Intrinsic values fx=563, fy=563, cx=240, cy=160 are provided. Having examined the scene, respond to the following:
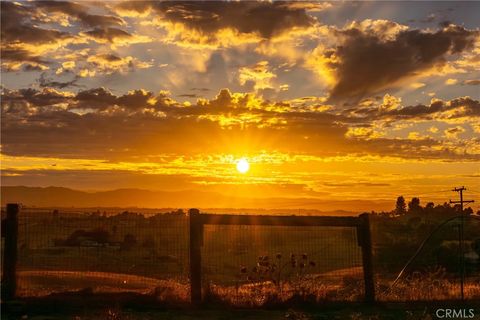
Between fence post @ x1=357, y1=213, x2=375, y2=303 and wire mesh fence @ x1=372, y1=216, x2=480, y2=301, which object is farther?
wire mesh fence @ x1=372, y1=216, x2=480, y2=301

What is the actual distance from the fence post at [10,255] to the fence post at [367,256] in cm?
862

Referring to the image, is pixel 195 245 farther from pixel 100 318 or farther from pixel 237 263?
pixel 237 263

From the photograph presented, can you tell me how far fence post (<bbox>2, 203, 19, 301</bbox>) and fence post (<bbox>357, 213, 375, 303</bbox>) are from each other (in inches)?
339

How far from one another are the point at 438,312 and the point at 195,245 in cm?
582

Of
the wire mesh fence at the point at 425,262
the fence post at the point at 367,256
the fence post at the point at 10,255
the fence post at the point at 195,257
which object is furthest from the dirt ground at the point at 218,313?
the wire mesh fence at the point at 425,262

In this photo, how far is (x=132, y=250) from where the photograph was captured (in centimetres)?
3403

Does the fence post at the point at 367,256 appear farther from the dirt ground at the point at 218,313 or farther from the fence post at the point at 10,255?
the fence post at the point at 10,255

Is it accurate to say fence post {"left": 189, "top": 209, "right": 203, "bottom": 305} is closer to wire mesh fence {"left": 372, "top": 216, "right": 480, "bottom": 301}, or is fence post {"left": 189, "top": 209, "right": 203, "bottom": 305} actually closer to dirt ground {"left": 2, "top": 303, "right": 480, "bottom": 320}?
dirt ground {"left": 2, "top": 303, "right": 480, "bottom": 320}

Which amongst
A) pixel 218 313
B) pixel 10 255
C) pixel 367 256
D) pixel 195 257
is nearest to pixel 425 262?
pixel 367 256

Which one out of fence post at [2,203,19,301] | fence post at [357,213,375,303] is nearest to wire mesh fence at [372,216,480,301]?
fence post at [357,213,375,303]

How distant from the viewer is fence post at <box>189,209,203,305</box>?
44.1ft

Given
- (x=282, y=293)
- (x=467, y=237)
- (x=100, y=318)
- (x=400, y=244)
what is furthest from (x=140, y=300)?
(x=467, y=237)

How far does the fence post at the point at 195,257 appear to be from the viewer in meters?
13.5

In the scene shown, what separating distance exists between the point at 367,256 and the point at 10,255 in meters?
8.86
